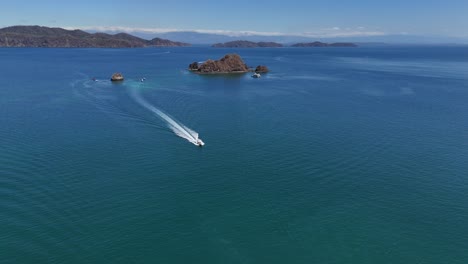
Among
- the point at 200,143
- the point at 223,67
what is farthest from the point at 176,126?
the point at 223,67

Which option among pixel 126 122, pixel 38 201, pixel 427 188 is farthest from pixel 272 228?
pixel 126 122

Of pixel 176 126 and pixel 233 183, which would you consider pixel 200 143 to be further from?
pixel 233 183

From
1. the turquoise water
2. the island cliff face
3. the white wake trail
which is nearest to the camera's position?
the turquoise water

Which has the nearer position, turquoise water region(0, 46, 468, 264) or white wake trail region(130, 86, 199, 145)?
turquoise water region(0, 46, 468, 264)

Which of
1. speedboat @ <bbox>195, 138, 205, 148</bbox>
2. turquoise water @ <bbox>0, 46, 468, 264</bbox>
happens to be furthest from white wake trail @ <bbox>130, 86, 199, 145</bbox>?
turquoise water @ <bbox>0, 46, 468, 264</bbox>

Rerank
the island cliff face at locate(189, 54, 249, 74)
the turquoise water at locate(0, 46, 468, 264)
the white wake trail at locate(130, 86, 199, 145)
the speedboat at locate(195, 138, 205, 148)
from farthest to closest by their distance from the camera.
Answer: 1. the island cliff face at locate(189, 54, 249, 74)
2. the white wake trail at locate(130, 86, 199, 145)
3. the speedboat at locate(195, 138, 205, 148)
4. the turquoise water at locate(0, 46, 468, 264)

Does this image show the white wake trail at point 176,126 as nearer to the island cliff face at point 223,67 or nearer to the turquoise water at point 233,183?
the turquoise water at point 233,183

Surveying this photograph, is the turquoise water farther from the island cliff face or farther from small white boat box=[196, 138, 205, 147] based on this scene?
the island cliff face

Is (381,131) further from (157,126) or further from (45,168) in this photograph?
(45,168)
